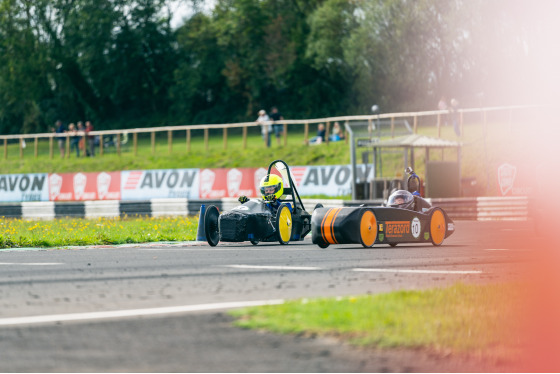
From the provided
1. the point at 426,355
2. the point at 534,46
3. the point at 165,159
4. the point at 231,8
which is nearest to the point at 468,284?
the point at 426,355

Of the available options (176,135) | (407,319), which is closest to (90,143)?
(176,135)

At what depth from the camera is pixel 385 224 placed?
659 inches

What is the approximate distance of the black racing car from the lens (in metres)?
18.1

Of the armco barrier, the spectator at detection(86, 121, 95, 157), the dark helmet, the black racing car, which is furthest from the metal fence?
the dark helmet

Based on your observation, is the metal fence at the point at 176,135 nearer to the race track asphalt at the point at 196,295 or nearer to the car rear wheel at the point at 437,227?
the car rear wheel at the point at 437,227

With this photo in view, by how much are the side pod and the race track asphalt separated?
0.22 meters

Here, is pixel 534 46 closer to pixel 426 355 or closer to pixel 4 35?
pixel 4 35

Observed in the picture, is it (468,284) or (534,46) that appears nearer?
(468,284)

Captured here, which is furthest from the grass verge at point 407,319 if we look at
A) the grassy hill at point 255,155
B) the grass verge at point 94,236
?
the grassy hill at point 255,155

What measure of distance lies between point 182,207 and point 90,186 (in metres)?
10.3

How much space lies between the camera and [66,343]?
7254 millimetres

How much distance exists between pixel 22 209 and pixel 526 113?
1739cm

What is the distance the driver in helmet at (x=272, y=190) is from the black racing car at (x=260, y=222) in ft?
0.06

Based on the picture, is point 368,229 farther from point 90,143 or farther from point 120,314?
point 90,143
